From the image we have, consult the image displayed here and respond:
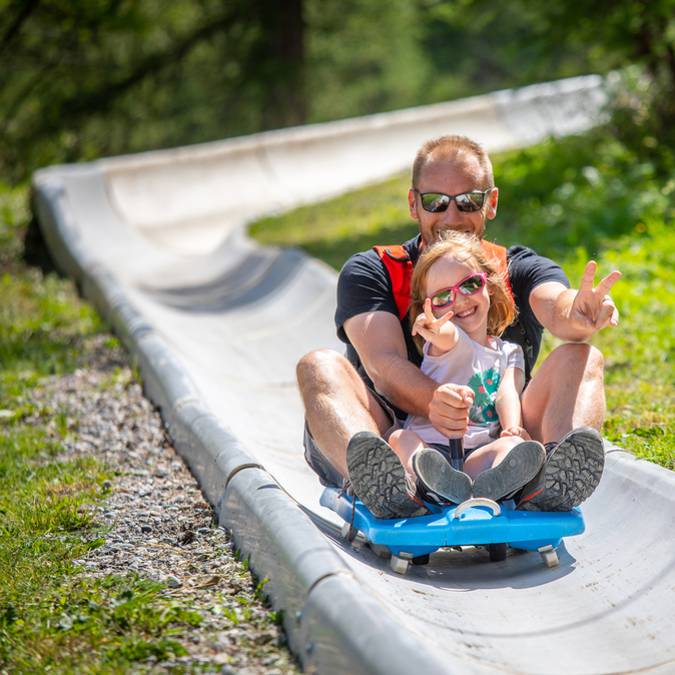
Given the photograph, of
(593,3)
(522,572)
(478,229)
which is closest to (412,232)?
(593,3)

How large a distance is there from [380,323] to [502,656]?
137 centimetres

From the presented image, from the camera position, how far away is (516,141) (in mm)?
16297

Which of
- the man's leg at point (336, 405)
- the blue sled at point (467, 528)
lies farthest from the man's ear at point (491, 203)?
the blue sled at point (467, 528)

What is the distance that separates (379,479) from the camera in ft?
11.7

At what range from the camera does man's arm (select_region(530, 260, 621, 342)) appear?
3.78m

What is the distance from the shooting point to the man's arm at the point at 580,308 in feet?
12.4

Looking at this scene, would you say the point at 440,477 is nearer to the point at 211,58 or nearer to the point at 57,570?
the point at 57,570

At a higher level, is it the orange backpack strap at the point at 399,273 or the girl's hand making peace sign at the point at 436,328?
the orange backpack strap at the point at 399,273

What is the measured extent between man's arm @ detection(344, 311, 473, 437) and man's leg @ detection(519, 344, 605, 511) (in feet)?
1.02

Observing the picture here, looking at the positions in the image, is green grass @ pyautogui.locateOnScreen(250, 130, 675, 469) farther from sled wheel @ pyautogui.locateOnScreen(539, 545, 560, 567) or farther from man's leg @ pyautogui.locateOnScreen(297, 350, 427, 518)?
man's leg @ pyautogui.locateOnScreen(297, 350, 427, 518)

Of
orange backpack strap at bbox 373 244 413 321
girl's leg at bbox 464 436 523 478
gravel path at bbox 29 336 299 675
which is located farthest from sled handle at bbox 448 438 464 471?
gravel path at bbox 29 336 299 675

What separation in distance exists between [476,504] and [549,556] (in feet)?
1.22

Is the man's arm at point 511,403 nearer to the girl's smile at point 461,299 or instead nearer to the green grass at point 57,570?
the girl's smile at point 461,299

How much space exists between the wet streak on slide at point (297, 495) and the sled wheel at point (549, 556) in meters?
0.02
